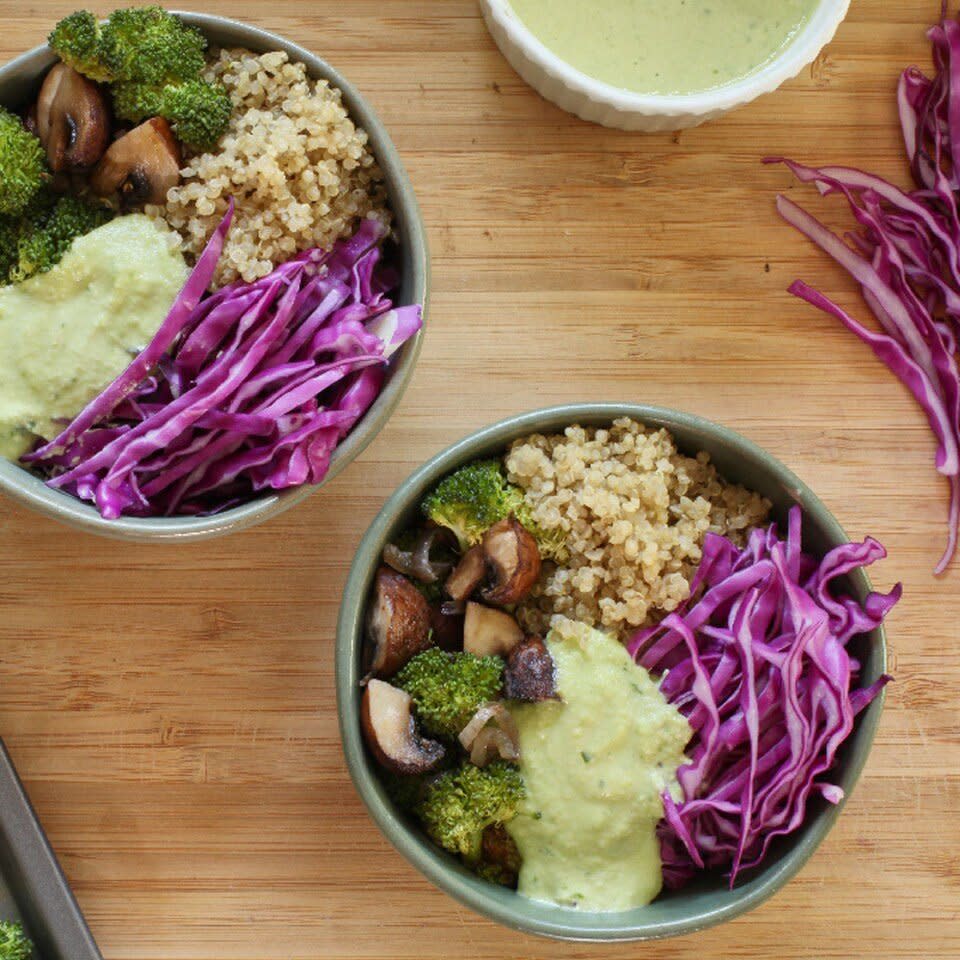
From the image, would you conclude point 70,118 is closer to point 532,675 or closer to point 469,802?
point 532,675

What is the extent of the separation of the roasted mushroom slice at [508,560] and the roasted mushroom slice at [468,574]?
0.02 metres

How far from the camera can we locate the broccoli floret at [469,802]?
232 cm

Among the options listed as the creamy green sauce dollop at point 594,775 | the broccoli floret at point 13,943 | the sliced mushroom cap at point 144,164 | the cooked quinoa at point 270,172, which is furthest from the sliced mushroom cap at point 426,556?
the broccoli floret at point 13,943

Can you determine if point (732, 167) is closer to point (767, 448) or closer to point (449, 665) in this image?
point (767, 448)

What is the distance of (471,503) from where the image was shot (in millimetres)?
2414

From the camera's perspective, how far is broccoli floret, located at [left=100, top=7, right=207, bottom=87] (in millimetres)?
Answer: 2359

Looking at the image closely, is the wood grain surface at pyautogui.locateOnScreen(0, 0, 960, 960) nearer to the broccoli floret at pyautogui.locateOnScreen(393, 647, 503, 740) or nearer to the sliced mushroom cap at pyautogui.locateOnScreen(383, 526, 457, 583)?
the sliced mushroom cap at pyautogui.locateOnScreen(383, 526, 457, 583)

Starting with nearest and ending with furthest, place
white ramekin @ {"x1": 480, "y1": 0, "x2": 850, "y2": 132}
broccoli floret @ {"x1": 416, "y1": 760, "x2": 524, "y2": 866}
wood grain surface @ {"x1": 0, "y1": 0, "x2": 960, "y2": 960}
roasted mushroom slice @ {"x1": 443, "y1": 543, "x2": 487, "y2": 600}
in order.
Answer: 1. broccoli floret @ {"x1": 416, "y1": 760, "x2": 524, "y2": 866}
2. roasted mushroom slice @ {"x1": 443, "y1": 543, "x2": 487, "y2": 600}
3. white ramekin @ {"x1": 480, "y1": 0, "x2": 850, "y2": 132}
4. wood grain surface @ {"x1": 0, "y1": 0, "x2": 960, "y2": 960}

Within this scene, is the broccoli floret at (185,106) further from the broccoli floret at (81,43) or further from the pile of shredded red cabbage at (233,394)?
the pile of shredded red cabbage at (233,394)

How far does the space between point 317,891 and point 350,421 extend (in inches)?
39.7

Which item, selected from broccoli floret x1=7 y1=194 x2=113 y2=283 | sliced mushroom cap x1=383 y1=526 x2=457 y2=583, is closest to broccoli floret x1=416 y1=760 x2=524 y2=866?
sliced mushroom cap x1=383 y1=526 x2=457 y2=583

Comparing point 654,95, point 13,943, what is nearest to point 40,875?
point 13,943

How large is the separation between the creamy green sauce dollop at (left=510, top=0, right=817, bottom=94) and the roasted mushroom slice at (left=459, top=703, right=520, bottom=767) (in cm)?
125

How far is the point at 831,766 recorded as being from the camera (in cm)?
245
